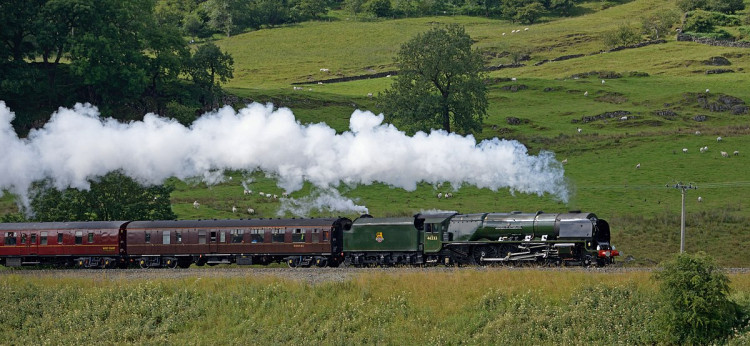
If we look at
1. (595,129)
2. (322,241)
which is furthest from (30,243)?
(595,129)

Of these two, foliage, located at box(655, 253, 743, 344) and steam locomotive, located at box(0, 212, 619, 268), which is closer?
foliage, located at box(655, 253, 743, 344)

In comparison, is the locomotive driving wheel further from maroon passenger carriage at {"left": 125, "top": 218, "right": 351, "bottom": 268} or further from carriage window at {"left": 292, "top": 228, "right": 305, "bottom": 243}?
carriage window at {"left": 292, "top": 228, "right": 305, "bottom": 243}

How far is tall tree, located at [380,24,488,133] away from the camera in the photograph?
3718 inches

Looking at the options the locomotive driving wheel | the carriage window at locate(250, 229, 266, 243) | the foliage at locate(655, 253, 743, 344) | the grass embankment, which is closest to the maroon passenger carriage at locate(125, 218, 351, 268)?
the carriage window at locate(250, 229, 266, 243)

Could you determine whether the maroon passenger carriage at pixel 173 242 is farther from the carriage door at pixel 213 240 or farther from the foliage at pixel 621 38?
the foliage at pixel 621 38

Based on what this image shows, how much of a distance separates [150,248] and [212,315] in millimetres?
19151

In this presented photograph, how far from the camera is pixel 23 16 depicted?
10462cm

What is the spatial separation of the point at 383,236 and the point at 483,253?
248 inches

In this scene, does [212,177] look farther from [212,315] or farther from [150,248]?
[212,315]

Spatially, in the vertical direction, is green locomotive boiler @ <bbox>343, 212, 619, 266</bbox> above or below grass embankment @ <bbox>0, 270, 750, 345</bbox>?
above

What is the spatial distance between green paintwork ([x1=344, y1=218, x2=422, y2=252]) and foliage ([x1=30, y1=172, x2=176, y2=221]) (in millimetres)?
18770

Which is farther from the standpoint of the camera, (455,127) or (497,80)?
(497,80)

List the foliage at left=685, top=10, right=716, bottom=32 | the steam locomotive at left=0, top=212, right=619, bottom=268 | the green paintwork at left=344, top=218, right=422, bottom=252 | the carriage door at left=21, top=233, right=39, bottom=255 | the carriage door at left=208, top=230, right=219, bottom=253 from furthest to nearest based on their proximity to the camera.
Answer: the foliage at left=685, top=10, right=716, bottom=32
the carriage door at left=21, top=233, right=39, bottom=255
the carriage door at left=208, top=230, right=219, bottom=253
the green paintwork at left=344, top=218, right=422, bottom=252
the steam locomotive at left=0, top=212, right=619, bottom=268

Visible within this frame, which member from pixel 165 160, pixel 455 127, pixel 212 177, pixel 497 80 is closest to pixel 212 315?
pixel 165 160
